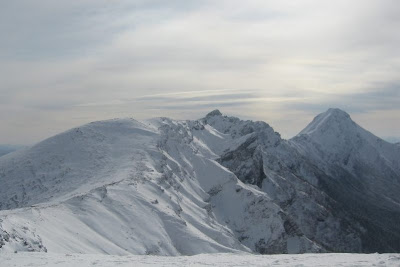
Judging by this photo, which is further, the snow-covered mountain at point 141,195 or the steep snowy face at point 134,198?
the snow-covered mountain at point 141,195

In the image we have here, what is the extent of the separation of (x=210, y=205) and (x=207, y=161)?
2185 centimetres

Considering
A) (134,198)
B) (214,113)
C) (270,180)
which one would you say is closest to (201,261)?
(134,198)

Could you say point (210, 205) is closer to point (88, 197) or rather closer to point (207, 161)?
point (207, 161)

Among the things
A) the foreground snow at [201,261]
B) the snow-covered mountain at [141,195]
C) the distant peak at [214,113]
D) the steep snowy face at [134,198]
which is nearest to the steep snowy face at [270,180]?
the snow-covered mountain at [141,195]

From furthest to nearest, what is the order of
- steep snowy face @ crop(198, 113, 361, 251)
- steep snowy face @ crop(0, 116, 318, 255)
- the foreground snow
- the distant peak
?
the distant peak
steep snowy face @ crop(198, 113, 361, 251)
steep snowy face @ crop(0, 116, 318, 255)
the foreground snow

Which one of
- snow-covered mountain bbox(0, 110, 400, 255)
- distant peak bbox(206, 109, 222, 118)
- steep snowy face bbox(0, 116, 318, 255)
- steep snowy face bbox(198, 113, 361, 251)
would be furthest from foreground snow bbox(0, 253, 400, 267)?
distant peak bbox(206, 109, 222, 118)

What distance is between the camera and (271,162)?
19650 cm

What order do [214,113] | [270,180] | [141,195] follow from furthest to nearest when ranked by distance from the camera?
[214,113], [270,180], [141,195]

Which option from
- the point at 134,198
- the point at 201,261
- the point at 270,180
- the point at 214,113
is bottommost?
the point at 270,180

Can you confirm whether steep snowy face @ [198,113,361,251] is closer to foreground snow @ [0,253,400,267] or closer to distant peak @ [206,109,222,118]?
distant peak @ [206,109,222,118]

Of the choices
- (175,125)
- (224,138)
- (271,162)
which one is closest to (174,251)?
(175,125)

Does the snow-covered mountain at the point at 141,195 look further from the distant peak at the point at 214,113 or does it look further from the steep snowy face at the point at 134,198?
the distant peak at the point at 214,113

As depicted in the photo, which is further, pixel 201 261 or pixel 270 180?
pixel 270 180

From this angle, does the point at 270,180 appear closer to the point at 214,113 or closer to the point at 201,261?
the point at 214,113
